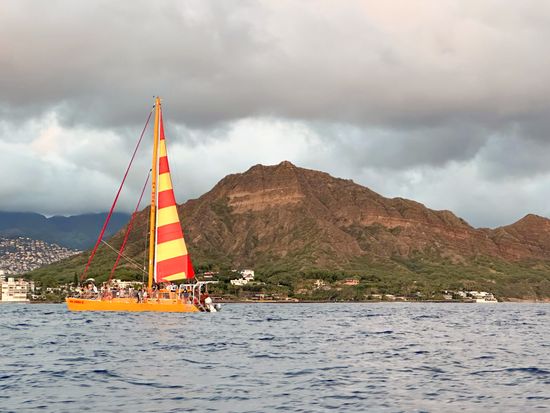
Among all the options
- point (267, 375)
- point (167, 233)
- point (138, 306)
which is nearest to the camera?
point (267, 375)

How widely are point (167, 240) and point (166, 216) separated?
4.05 m

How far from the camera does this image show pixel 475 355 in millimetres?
52750

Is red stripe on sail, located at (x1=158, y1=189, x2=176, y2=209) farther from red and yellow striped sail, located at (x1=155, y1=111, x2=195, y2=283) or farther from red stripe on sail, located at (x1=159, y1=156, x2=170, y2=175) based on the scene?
red stripe on sail, located at (x1=159, y1=156, x2=170, y2=175)

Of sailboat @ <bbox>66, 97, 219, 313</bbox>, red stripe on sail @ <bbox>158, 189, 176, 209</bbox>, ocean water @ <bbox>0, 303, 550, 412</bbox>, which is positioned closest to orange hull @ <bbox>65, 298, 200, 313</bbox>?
sailboat @ <bbox>66, 97, 219, 313</bbox>

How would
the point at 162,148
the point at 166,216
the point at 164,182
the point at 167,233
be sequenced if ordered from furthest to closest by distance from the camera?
1. the point at 162,148
2. the point at 164,182
3. the point at 166,216
4. the point at 167,233

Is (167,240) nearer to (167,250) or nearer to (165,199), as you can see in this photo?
(167,250)

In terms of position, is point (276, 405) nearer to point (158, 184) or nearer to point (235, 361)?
point (235, 361)

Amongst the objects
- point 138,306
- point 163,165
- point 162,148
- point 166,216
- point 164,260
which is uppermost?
point 162,148

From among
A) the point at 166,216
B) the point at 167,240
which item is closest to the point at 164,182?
the point at 166,216

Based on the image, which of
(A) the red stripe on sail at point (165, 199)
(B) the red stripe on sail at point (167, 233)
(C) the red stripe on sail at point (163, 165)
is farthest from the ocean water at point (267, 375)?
(C) the red stripe on sail at point (163, 165)

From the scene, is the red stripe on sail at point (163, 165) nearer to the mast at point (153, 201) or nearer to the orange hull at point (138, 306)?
the mast at point (153, 201)

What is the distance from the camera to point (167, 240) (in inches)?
4695

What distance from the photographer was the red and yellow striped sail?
11912cm

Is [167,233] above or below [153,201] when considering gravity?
below
